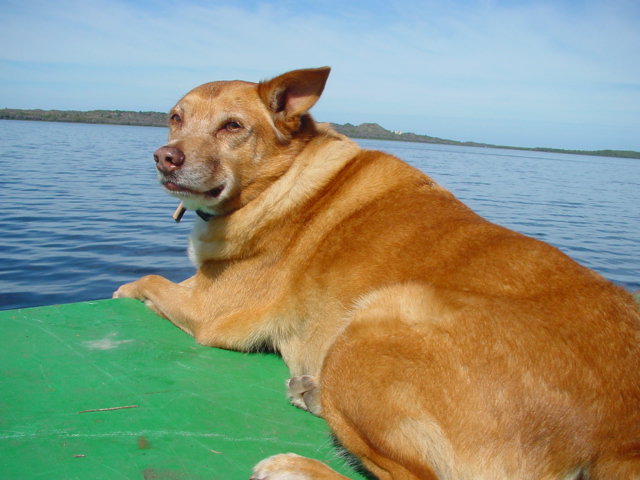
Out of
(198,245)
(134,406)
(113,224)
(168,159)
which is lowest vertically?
(113,224)

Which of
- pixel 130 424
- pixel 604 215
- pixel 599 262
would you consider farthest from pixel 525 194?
pixel 130 424

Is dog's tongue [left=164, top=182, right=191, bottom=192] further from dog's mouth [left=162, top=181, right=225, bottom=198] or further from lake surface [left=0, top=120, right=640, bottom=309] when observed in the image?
lake surface [left=0, top=120, right=640, bottom=309]

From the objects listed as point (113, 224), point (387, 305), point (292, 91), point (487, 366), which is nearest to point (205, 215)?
point (292, 91)

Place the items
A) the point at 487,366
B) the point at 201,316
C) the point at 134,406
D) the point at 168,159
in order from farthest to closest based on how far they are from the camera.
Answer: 1. the point at 201,316
2. the point at 168,159
3. the point at 134,406
4. the point at 487,366

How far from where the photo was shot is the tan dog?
7.23 feet

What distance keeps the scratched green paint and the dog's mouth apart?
1.10 m

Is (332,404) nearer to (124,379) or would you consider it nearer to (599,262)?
(124,379)

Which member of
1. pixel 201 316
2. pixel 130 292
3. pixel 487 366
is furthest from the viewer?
pixel 130 292

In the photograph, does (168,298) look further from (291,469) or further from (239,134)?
(291,469)

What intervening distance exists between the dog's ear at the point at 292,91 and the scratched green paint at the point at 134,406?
6.20ft

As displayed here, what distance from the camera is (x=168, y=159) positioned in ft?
12.7

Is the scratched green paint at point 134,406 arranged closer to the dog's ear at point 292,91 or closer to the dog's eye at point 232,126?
the dog's eye at point 232,126

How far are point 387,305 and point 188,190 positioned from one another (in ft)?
6.08

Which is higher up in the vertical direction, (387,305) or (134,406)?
(387,305)
